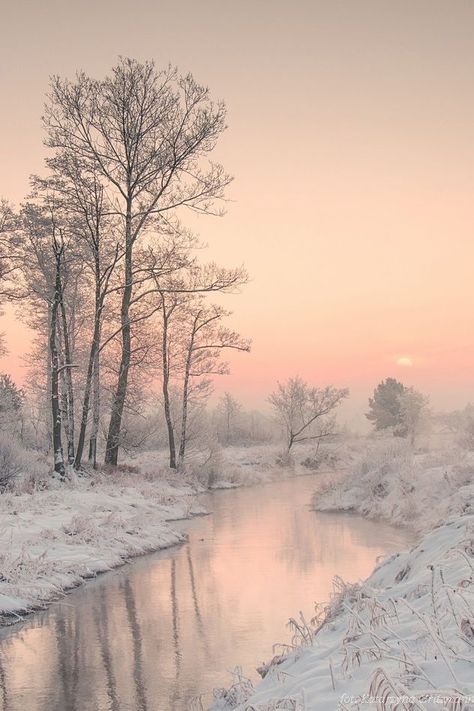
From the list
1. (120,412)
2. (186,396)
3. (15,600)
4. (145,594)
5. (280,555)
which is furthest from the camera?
(186,396)

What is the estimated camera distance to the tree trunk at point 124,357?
2270 centimetres

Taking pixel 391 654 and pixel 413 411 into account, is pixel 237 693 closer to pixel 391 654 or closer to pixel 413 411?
pixel 391 654

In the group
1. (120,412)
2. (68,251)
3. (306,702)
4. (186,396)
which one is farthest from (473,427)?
(306,702)

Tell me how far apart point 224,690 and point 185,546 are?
9118 mm

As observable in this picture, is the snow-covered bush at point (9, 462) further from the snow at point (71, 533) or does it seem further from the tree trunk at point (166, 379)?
the tree trunk at point (166, 379)

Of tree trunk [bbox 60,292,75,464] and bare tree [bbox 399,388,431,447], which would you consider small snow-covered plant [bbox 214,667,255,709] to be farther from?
bare tree [bbox 399,388,431,447]

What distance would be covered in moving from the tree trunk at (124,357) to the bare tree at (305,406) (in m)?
27.1

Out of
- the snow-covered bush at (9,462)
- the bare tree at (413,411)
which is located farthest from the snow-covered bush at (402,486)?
the bare tree at (413,411)

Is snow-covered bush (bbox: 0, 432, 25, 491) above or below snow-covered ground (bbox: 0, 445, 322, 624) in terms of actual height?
above

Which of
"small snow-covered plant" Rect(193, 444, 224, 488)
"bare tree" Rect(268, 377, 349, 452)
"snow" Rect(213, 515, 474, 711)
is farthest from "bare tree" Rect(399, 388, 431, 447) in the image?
"snow" Rect(213, 515, 474, 711)

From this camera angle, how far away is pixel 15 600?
9.30 meters

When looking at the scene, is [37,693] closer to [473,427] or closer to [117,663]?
[117,663]

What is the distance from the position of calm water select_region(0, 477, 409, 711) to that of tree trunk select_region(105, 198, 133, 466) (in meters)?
8.67

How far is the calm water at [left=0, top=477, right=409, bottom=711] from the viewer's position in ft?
21.1
